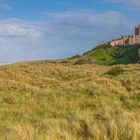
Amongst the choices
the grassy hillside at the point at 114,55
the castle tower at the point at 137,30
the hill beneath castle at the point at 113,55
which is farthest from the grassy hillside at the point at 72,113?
the castle tower at the point at 137,30

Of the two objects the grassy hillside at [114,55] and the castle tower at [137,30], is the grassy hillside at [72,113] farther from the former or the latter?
the castle tower at [137,30]

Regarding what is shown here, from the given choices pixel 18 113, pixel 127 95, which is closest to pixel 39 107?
Result: pixel 18 113

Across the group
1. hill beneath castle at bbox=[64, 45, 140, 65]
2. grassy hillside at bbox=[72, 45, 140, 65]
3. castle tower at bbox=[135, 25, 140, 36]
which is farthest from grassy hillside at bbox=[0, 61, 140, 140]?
castle tower at bbox=[135, 25, 140, 36]

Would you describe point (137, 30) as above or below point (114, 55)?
above

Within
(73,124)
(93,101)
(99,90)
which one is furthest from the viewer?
(99,90)

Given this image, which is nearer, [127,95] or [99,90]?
[127,95]

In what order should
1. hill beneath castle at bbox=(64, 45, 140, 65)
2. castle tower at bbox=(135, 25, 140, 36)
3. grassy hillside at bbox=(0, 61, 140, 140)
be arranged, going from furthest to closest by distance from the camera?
castle tower at bbox=(135, 25, 140, 36) < hill beneath castle at bbox=(64, 45, 140, 65) < grassy hillside at bbox=(0, 61, 140, 140)

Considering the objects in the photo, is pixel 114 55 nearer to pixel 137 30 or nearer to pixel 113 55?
pixel 113 55

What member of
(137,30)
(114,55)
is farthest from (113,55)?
(137,30)

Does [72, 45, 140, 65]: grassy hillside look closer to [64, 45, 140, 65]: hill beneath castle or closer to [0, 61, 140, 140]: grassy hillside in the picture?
[64, 45, 140, 65]: hill beneath castle

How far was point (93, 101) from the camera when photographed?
14.3 m

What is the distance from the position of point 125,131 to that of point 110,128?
296mm

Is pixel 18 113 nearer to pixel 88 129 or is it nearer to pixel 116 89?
pixel 88 129

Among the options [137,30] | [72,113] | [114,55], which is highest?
[137,30]
